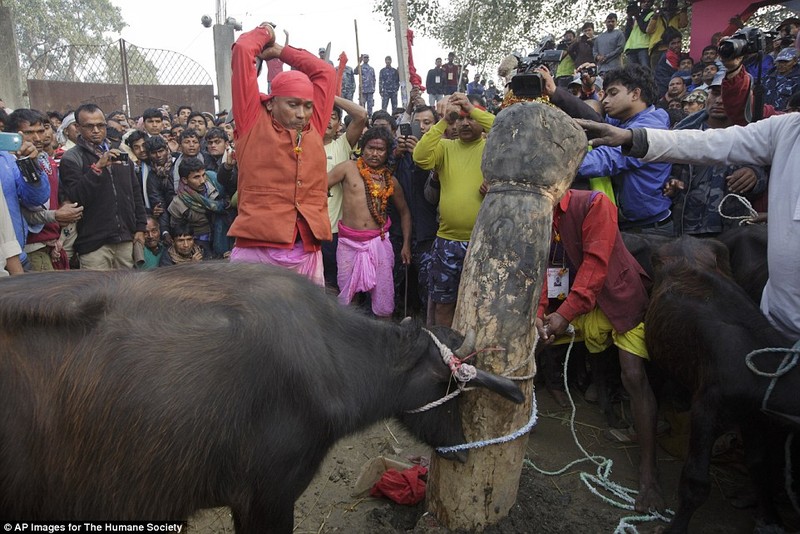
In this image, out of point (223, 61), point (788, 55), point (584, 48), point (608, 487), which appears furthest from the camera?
point (223, 61)

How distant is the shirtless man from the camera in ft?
17.6

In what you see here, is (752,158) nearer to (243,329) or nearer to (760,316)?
(760,316)

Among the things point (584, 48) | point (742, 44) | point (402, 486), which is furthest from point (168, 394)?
point (584, 48)

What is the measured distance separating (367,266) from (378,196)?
70 cm

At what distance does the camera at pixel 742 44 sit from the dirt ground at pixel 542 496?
8.49 ft

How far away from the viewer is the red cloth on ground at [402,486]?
9.83 feet

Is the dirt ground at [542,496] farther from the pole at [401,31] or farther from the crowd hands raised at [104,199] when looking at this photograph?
the pole at [401,31]

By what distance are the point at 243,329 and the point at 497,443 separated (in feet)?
3.90

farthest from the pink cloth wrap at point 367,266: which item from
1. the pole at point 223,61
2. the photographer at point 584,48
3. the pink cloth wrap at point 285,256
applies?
the pole at point 223,61

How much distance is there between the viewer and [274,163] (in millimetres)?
3746

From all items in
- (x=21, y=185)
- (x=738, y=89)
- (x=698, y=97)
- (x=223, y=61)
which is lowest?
(x=21, y=185)

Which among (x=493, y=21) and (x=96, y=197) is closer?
(x=96, y=197)

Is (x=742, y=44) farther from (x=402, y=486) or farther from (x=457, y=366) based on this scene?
(x=402, y=486)

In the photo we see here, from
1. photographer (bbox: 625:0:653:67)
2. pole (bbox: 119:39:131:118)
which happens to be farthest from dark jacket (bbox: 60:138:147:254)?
photographer (bbox: 625:0:653:67)
